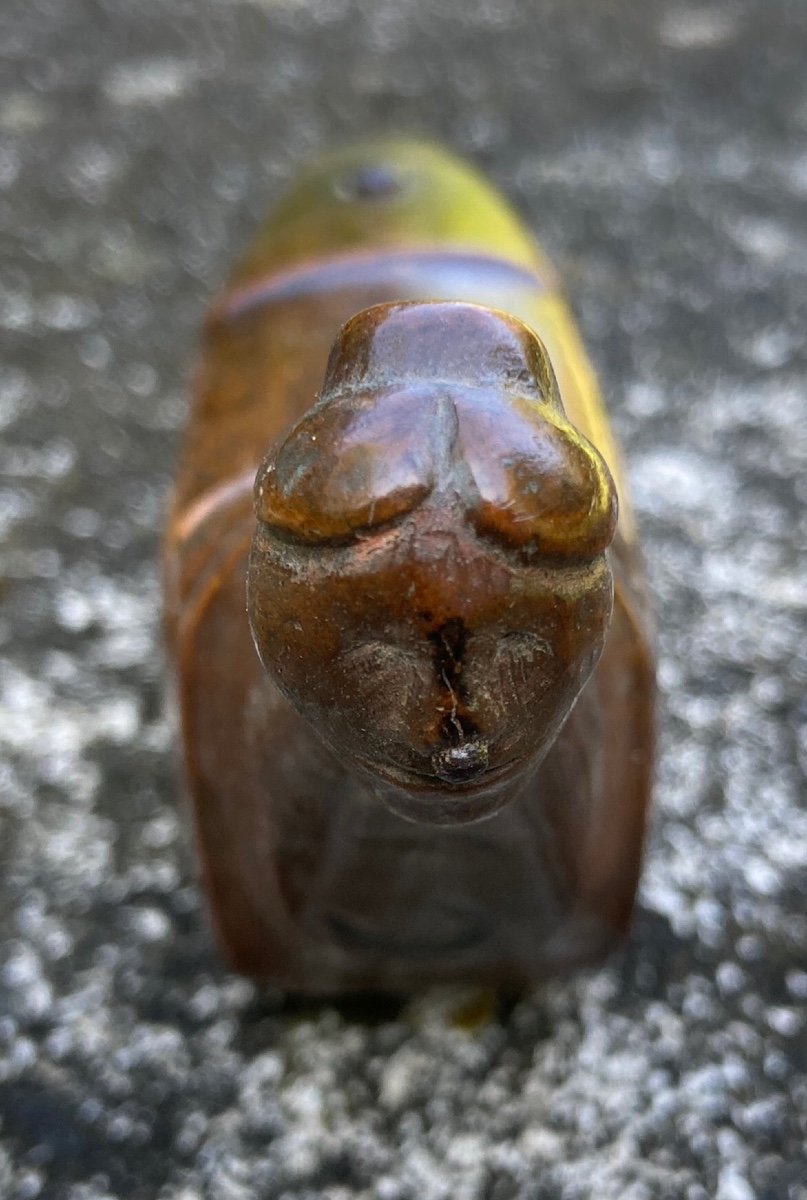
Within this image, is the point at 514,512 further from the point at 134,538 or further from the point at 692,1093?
the point at 134,538

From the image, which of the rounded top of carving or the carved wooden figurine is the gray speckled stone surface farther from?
the rounded top of carving

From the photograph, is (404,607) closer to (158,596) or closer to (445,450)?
(445,450)

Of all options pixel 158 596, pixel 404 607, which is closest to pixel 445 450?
pixel 404 607

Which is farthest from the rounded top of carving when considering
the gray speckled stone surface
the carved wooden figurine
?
the gray speckled stone surface

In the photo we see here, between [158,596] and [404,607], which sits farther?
[158,596]

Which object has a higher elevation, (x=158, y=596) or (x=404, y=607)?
(x=404, y=607)
